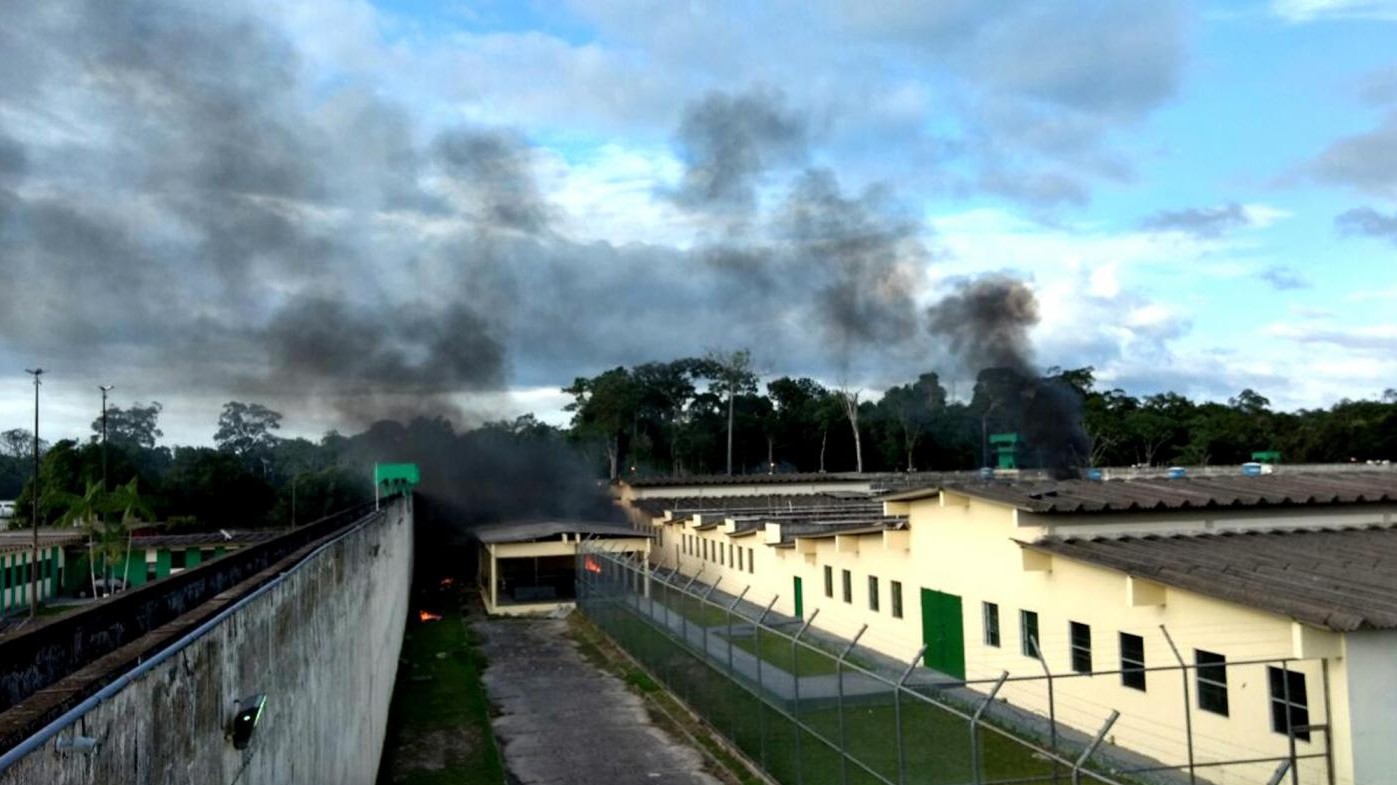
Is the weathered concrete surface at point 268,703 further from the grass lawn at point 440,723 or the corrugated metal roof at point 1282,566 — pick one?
the corrugated metal roof at point 1282,566

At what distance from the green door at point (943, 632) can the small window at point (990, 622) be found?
2.38 ft

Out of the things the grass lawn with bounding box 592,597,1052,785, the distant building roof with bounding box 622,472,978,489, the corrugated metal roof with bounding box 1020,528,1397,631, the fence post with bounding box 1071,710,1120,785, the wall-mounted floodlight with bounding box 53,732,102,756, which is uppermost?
the wall-mounted floodlight with bounding box 53,732,102,756

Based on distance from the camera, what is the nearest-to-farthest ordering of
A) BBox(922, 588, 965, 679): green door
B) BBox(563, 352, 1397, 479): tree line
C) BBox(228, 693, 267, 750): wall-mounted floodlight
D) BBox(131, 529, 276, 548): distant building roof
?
BBox(228, 693, 267, 750): wall-mounted floodlight
BBox(922, 588, 965, 679): green door
BBox(131, 529, 276, 548): distant building roof
BBox(563, 352, 1397, 479): tree line

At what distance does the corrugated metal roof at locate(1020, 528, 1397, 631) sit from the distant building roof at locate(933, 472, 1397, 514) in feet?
1.83

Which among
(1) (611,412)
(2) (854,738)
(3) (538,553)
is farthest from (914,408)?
(2) (854,738)

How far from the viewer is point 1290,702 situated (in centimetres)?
1244

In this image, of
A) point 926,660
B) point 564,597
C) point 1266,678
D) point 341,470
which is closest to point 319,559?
point 1266,678

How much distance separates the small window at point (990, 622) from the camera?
19281 millimetres

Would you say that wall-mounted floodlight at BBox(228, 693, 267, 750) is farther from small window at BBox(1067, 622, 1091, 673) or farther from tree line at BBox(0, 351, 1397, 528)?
tree line at BBox(0, 351, 1397, 528)

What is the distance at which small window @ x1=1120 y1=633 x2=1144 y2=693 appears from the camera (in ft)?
49.9

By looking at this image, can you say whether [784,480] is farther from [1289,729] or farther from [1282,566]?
[1289,729]

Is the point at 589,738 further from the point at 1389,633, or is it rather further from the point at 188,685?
the point at 188,685

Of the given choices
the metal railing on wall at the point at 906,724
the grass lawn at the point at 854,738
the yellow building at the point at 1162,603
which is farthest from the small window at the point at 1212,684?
the grass lawn at the point at 854,738

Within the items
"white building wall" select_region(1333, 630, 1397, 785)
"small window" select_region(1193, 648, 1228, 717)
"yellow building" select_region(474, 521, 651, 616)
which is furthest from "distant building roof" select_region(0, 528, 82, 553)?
"white building wall" select_region(1333, 630, 1397, 785)
